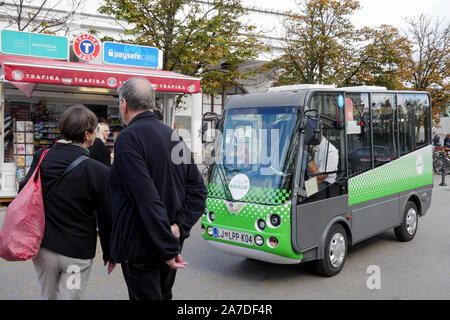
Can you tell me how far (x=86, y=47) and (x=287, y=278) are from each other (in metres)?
8.99

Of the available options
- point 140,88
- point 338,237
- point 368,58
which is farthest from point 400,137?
point 368,58

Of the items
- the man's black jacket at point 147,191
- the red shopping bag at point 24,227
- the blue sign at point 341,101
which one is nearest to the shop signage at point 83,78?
the blue sign at point 341,101

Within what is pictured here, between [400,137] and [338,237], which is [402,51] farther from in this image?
[338,237]

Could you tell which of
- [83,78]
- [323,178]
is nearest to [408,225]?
[323,178]

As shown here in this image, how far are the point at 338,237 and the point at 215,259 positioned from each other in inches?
72.9

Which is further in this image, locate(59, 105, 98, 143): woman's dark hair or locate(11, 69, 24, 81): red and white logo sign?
locate(11, 69, 24, 81): red and white logo sign

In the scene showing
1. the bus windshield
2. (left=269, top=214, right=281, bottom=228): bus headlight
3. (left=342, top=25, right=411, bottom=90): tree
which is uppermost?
(left=342, top=25, right=411, bottom=90): tree

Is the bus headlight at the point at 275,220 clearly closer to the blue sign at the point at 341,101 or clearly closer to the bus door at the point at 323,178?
the bus door at the point at 323,178

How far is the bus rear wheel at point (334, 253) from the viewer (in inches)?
204

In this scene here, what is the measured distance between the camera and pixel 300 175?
16.2 ft

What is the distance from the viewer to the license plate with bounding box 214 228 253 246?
16.7 feet

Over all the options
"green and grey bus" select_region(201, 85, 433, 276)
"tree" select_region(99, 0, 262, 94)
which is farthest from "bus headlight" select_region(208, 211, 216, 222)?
"tree" select_region(99, 0, 262, 94)

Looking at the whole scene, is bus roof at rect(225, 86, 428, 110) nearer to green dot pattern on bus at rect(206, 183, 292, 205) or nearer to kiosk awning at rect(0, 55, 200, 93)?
green dot pattern on bus at rect(206, 183, 292, 205)

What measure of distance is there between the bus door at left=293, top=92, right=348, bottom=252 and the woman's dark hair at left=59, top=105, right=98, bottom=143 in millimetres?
2778
